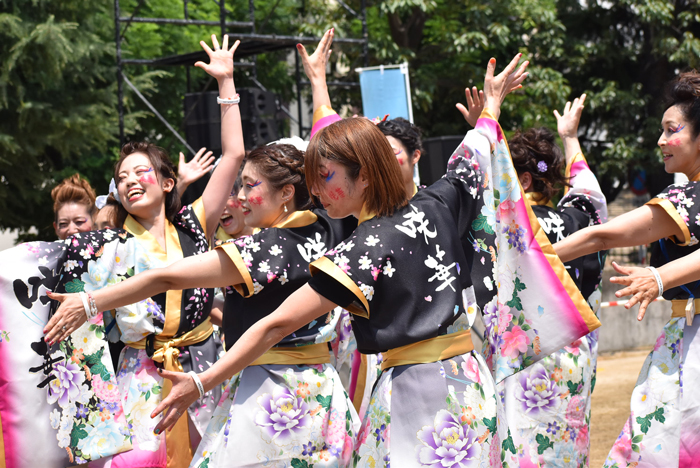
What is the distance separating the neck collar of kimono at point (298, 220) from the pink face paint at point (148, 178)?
0.70 metres

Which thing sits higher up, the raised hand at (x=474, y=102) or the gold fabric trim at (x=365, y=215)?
the raised hand at (x=474, y=102)

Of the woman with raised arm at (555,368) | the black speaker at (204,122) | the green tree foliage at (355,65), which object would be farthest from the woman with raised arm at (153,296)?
the green tree foliage at (355,65)

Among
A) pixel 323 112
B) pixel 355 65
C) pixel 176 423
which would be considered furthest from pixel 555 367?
pixel 355 65

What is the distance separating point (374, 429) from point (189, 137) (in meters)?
6.20

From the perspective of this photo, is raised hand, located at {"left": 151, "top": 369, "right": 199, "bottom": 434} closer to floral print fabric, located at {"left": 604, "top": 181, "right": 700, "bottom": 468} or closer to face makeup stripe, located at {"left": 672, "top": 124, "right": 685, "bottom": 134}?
floral print fabric, located at {"left": 604, "top": 181, "right": 700, "bottom": 468}

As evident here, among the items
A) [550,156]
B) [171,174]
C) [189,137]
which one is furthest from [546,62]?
[171,174]

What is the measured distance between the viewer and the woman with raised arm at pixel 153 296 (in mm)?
2646

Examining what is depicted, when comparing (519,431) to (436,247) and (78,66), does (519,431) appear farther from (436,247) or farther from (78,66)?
(78,66)

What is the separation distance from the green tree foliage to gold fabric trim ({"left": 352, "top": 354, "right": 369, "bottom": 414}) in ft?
17.3

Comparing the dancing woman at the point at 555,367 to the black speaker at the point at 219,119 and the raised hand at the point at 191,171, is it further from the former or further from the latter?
the black speaker at the point at 219,119

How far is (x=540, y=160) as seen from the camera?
3250 millimetres

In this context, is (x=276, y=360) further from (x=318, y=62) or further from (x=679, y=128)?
(x=679, y=128)

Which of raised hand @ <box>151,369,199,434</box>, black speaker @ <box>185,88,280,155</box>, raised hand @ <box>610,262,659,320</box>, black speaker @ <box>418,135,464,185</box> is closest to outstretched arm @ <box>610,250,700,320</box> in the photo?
raised hand @ <box>610,262,659,320</box>

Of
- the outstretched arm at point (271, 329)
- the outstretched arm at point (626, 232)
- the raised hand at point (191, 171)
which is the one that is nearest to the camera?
the outstretched arm at point (271, 329)
